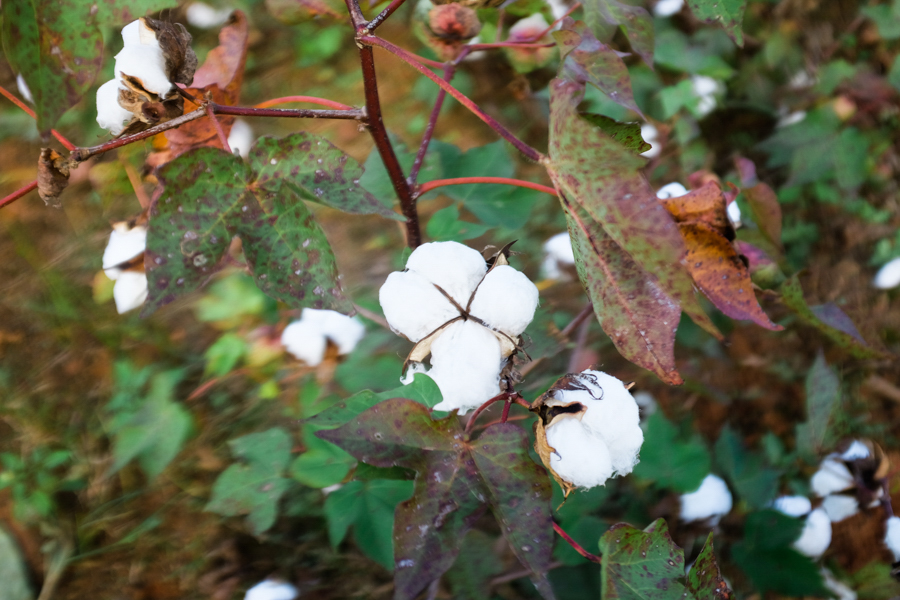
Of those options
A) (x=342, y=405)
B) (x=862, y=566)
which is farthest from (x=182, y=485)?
(x=862, y=566)

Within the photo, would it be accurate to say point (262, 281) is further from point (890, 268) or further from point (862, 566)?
point (890, 268)

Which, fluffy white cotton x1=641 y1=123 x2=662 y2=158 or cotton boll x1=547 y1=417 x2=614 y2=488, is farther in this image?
fluffy white cotton x1=641 y1=123 x2=662 y2=158

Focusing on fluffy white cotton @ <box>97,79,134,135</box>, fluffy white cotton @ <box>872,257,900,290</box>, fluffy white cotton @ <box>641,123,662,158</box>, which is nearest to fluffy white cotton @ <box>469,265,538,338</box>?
fluffy white cotton @ <box>97,79,134,135</box>

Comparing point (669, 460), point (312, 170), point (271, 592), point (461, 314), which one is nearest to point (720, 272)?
point (461, 314)

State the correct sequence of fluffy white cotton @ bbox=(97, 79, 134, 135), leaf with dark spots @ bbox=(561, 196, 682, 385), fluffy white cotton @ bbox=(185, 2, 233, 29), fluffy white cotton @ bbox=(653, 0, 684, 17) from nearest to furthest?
leaf with dark spots @ bbox=(561, 196, 682, 385), fluffy white cotton @ bbox=(97, 79, 134, 135), fluffy white cotton @ bbox=(653, 0, 684, 17), fluffy white cotton @ bbox=(185, 2, 233, 29)

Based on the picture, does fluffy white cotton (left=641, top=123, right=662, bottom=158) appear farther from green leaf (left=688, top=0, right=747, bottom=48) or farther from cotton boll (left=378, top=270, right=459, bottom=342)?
cotton boll (left=378, top=270, right=459, bottom=342)

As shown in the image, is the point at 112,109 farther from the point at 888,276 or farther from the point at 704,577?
the point at 888,276
